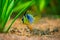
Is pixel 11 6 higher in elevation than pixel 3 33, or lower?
higher

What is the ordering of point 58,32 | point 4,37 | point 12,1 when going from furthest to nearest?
1. point 58,32
2. point 12,1
3. point 4,37

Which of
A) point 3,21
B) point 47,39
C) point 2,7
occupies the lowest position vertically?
point 47,39

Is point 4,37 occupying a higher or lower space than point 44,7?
lower

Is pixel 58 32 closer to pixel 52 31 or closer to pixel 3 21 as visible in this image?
pixel 52 31

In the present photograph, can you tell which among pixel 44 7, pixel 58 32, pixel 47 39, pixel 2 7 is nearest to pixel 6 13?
pixel 2 7

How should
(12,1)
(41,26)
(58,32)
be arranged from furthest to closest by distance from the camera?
(41,26) < (58,32) < (12,1)

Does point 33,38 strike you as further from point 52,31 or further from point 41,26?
point 41,26

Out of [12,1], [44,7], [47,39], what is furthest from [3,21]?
[44,7]

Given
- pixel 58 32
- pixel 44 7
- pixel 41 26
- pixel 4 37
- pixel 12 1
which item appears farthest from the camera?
pixel 44 7

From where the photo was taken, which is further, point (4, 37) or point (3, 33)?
point (3, 33)
